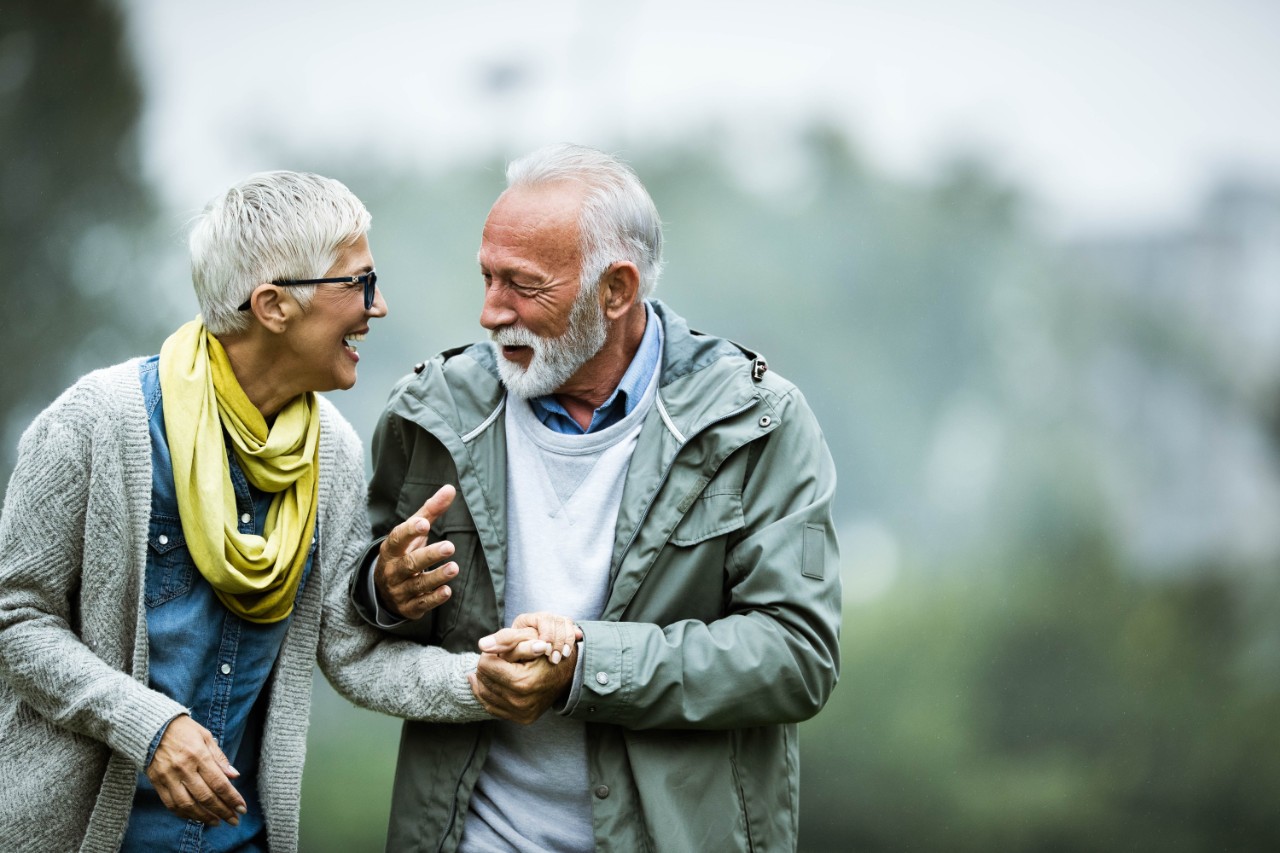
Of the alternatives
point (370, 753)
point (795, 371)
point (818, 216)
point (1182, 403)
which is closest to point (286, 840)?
point (370, 753)

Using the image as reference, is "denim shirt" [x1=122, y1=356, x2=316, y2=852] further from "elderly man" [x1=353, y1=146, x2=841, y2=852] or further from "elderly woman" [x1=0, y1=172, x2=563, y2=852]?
"elderly man" [x1=353, y1=146, x2=841, y2=852]

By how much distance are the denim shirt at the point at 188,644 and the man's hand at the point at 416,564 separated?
0.22 metres

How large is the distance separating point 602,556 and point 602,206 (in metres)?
0.68

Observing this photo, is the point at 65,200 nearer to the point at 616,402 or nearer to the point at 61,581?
the point at 61,581

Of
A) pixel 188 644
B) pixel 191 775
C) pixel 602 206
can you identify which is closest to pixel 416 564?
pixel 188 644

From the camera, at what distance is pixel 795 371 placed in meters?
4.23

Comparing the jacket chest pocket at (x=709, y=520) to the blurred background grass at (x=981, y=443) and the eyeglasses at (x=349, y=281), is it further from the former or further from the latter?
the blurred background grass at (x=981, y=443)

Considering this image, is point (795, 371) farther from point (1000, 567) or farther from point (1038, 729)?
point (1038, 729)

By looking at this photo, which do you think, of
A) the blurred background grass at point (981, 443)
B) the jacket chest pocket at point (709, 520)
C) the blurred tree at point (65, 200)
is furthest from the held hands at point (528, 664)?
the blurred tree at point (65, 200)

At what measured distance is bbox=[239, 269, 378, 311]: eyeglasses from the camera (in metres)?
2.32

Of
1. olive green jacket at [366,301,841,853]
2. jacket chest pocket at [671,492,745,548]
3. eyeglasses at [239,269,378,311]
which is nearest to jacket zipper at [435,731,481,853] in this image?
olive green jacket at [366,301,841,853]

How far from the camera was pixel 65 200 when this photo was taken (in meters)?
4.11

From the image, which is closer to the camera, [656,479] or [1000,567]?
[656,479]

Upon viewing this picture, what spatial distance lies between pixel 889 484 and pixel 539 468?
1964mm
